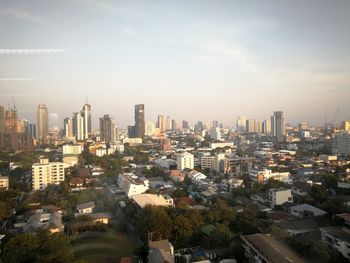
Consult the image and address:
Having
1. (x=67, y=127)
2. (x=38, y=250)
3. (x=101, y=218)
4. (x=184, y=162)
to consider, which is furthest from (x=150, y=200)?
(x=67, y=127)

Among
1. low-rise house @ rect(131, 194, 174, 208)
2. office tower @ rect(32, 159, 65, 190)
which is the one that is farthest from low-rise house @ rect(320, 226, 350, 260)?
office tower @ rect(32, 159, 65, 190)

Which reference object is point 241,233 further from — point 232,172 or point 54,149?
point 54,149

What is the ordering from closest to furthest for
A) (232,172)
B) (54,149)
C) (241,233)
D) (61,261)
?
(61,261)
(241,233)
(232,172)
(54,149)

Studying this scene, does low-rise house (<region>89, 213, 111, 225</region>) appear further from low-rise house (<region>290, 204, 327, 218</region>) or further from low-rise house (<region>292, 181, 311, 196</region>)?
low-rise house (<region>292, 181, 311, 196</region>)

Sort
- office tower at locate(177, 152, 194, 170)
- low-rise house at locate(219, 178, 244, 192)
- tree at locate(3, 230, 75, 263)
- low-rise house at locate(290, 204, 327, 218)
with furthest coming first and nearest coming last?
office tower at locate(177, 152, 194, 170) → low-rise house at locate(219, 178, 244, 192) → low-rise house at locate(290, 204, 327, 218) → tree at locate(3, 230, 75, 263)

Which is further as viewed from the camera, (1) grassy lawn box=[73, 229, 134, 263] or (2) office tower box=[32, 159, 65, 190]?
(2) office tower box=[32, 159, 65, 190]

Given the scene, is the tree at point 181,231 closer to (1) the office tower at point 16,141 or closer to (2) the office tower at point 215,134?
(1) the office tower at point 16,141

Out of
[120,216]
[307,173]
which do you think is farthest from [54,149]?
[307,173]
